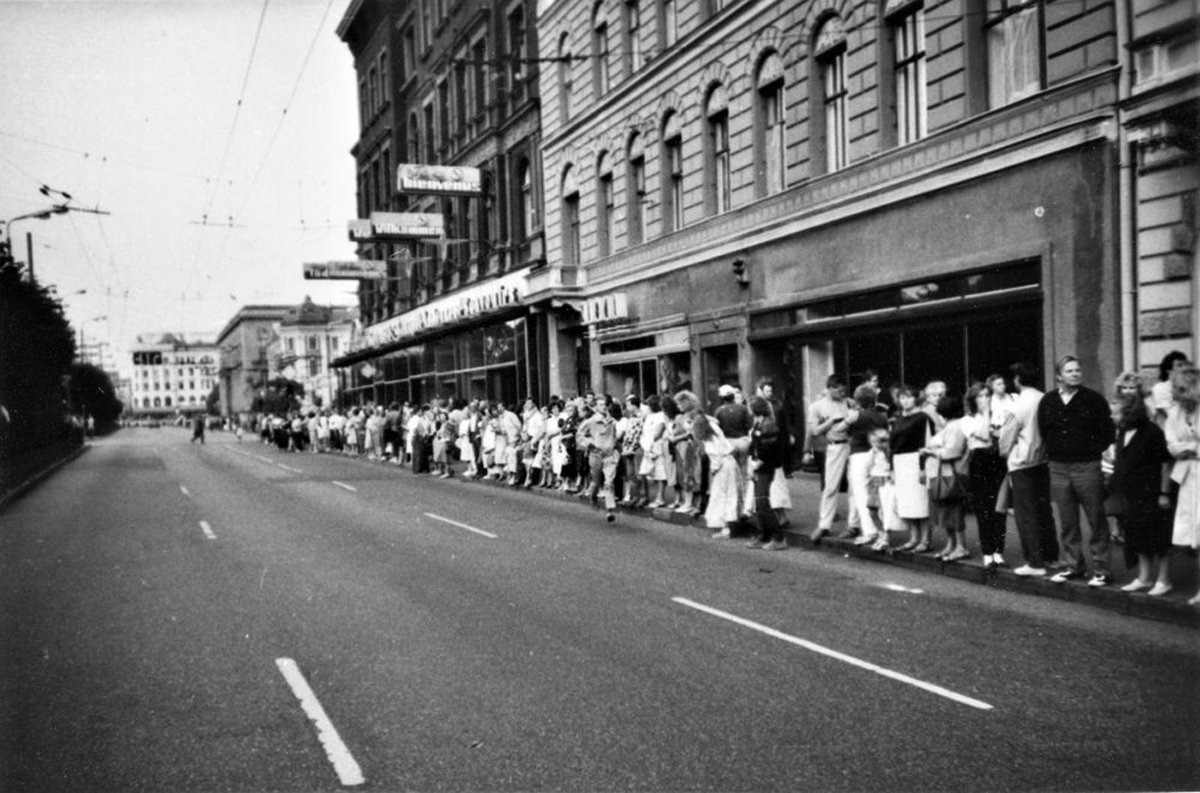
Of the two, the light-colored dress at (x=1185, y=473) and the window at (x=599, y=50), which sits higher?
the window at (x=599, y=50)

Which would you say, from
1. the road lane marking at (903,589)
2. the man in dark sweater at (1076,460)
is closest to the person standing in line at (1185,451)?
the man in dark sweater at (1076,460)

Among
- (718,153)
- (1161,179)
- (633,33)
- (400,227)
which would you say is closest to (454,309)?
(400,227)

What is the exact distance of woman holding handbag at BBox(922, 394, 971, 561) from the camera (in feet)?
34.3

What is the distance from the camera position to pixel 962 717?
5.71 meters

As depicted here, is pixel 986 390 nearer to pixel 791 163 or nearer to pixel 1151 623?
pixel 1151 623

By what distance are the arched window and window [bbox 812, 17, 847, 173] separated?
40.4 feet

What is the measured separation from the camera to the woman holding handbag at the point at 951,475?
412 inches

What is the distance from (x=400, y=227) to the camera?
3519 cm

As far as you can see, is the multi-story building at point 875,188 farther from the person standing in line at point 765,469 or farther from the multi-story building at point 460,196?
the person standing in line at point 765,469

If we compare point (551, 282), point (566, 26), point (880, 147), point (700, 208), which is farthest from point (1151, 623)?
point (566, 26)

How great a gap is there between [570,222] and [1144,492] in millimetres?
23910

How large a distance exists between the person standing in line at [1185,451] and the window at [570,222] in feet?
75.0

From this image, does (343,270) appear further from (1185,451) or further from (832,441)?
(1185,451)

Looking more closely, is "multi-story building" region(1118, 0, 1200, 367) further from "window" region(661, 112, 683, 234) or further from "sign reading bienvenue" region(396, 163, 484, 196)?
"sign reading bienvenue" region(396, 163, 484, 196)
